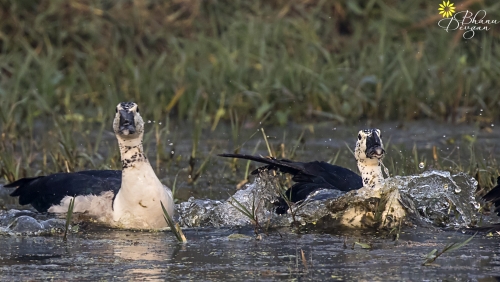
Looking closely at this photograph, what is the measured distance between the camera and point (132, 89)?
9.25 meters

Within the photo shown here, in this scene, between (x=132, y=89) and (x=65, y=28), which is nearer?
(x=132, y=89)

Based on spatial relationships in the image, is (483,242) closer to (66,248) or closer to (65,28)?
(66,248)

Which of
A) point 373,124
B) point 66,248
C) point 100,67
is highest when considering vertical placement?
point 100,67

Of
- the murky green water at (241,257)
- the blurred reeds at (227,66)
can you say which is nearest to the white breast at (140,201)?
the murky green water at (241,257)

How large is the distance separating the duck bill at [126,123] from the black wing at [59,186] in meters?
0.42

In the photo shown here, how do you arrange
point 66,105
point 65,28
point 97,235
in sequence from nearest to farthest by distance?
1. point 97,235
2. point 66,105
3. point 65,28

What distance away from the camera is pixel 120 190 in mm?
5633

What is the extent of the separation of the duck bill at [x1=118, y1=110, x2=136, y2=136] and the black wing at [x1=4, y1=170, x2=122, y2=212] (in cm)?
42

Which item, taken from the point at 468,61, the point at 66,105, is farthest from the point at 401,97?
the point at 66,105

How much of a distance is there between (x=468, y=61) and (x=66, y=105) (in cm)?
379

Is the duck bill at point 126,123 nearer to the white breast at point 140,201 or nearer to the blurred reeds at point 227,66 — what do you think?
the white breast at point 140,201

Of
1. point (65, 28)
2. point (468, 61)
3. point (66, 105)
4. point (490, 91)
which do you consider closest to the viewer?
point (490, 91)

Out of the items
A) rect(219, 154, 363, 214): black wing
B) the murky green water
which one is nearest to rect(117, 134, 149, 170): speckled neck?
the murky green water

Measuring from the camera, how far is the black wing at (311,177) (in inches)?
224
